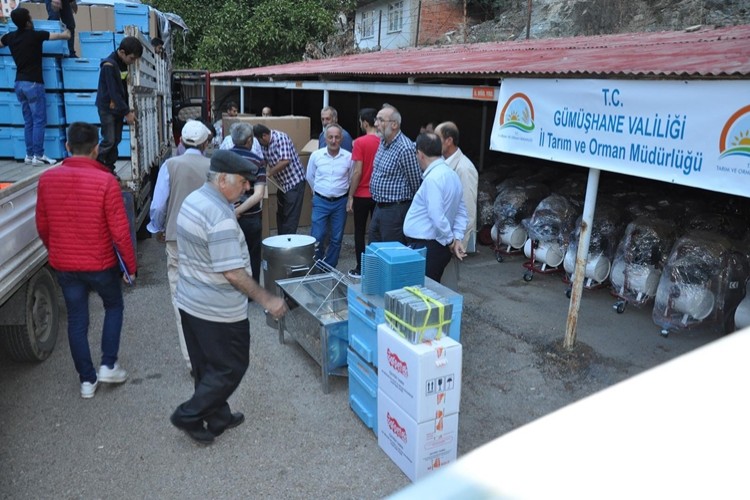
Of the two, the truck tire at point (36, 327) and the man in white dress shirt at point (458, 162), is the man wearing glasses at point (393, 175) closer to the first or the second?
the man in white dress shirt at point (458, 162)

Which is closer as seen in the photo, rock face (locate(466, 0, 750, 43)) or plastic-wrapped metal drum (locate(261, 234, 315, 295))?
plastic-wrapped metal drum (locate(261, 234, 315, 295))

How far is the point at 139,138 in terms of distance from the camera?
6840 millimetres

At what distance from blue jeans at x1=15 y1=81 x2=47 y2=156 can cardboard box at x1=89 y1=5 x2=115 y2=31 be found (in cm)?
401

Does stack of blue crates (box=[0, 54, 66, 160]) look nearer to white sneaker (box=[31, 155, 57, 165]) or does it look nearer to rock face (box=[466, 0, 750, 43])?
white sneaker (box=[31, 155, 57, 165])

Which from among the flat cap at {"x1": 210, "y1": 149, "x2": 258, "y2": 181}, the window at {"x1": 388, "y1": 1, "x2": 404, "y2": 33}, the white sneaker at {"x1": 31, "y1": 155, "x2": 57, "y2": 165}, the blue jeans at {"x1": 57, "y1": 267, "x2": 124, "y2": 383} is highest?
the window at {"x1": 388, "y1": 1, "x2": 404, "y2": 33}

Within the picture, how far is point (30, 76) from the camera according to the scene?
6844 mm

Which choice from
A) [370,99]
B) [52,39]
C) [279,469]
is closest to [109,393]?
Result: [279,469]

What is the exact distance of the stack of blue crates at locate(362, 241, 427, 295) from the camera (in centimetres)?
375

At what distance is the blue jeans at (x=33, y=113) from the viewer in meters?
6.87

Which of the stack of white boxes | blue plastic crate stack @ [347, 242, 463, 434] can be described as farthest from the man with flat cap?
the stack of white boxes

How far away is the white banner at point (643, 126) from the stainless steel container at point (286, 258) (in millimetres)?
2172

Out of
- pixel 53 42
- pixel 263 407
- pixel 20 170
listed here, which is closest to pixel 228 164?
pixel 263 407

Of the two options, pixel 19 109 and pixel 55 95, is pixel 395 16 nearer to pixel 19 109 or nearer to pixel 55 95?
pixel 55 95

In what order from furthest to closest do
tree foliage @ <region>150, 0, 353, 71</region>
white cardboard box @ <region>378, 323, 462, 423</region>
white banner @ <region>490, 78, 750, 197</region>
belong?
tree foliage @ <region>150, 0, 353, 71</region>
white banner @ <region>490, 78, 750, 197</region>
white cardboard box @ <region>378, 323, 462, 423</region>
